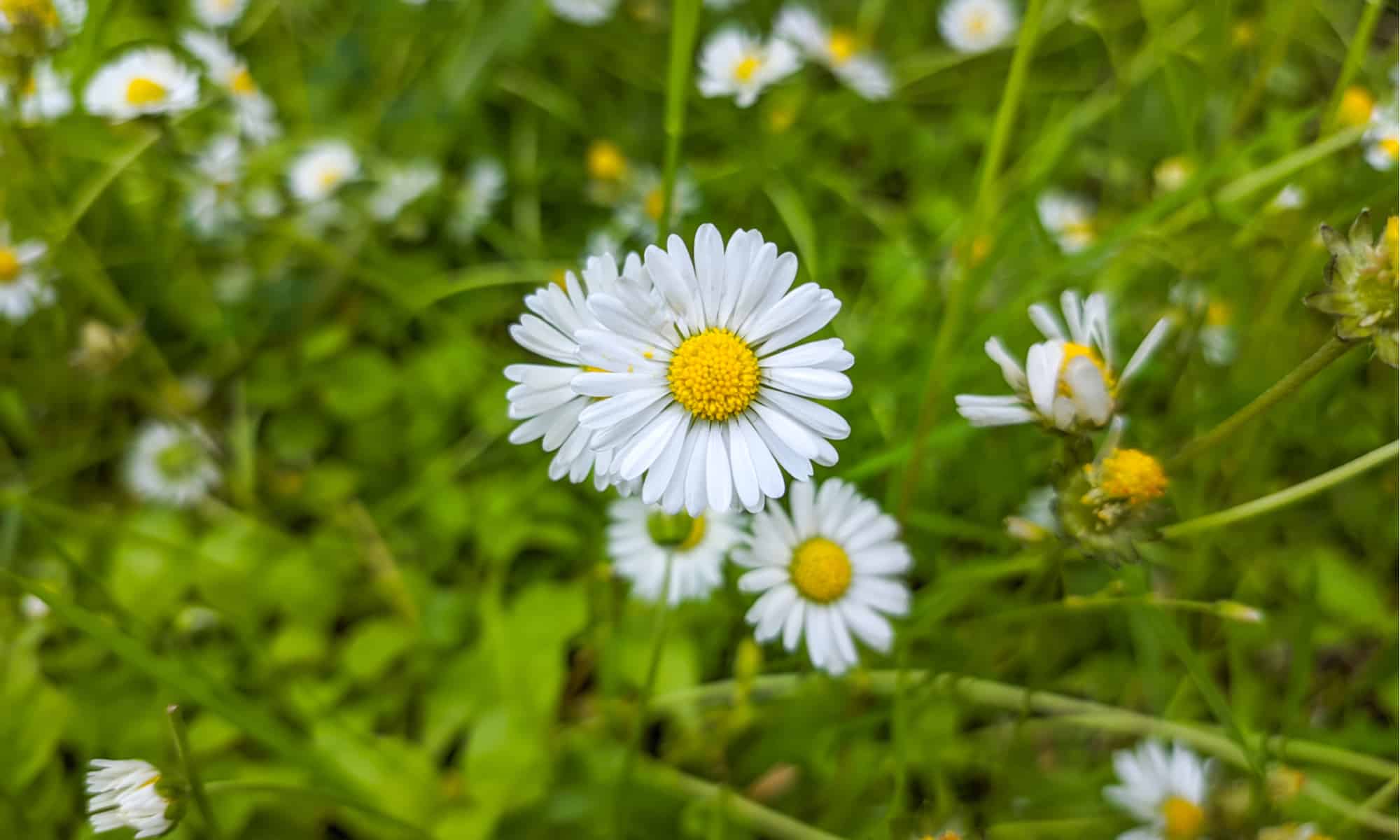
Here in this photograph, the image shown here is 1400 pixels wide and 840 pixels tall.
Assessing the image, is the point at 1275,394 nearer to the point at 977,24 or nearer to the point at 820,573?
the point at 820,573

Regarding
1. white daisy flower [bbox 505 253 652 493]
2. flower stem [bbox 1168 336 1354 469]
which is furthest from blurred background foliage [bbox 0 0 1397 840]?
white daisy flower [bbox 505 253 652 493]

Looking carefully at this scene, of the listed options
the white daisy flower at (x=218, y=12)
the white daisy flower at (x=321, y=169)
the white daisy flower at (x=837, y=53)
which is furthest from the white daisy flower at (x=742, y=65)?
the white daisy flower at (x=218, y=12)

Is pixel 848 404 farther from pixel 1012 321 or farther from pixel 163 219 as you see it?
pixel 163 219

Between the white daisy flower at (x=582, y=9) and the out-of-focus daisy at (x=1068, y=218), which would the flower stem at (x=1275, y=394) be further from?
the white daisy flower at (x=582, y=9)

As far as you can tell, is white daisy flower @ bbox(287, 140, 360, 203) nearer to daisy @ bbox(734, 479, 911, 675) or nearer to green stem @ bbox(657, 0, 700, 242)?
green stem @ bbox(657, 0, 700, 242)

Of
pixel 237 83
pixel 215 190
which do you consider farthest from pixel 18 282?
pixel 237 83
